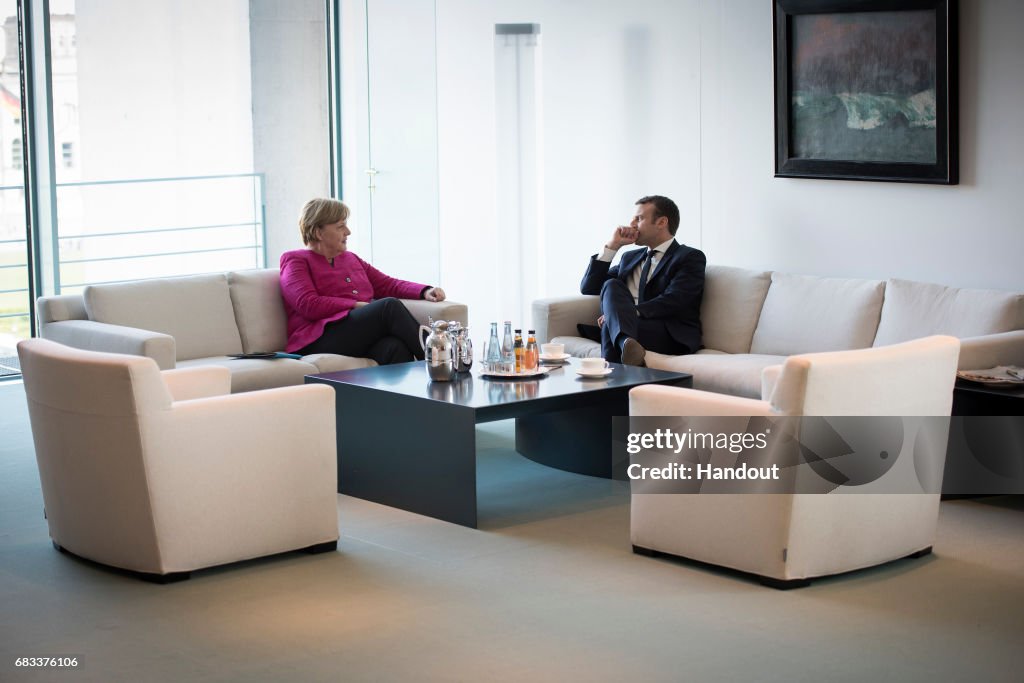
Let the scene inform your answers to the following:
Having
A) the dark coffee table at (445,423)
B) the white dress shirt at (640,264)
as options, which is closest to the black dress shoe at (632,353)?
the dark coffee table at (445,423)

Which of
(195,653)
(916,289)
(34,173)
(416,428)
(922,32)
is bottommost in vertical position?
(195,653)

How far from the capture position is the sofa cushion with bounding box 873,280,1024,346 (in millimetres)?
5449

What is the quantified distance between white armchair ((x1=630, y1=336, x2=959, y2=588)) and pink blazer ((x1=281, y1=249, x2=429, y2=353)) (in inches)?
93.5

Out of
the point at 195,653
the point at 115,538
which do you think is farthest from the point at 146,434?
the point at 195,653

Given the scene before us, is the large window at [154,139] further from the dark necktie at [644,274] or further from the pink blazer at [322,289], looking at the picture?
the dark necktie at [644,274]

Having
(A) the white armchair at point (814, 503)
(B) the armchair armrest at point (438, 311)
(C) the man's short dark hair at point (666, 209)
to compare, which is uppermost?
(C) the man's short dark hair at point (666, 209)

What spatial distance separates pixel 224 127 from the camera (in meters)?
8.33

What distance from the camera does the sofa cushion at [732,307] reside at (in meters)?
6.33

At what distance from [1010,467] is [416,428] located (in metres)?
2.21

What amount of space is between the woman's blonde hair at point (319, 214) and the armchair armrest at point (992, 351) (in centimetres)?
287

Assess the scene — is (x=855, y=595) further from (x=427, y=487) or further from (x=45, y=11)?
(x=45, y=11)

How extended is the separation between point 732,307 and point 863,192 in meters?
0.79

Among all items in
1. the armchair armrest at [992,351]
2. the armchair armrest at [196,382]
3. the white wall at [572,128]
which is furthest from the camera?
the white wall at [572,128]

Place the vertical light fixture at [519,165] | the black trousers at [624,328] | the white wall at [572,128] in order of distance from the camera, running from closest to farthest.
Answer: the black trousers at [624,328] → the white wall at [572,128] → the vertical light fixture at [519,165]
